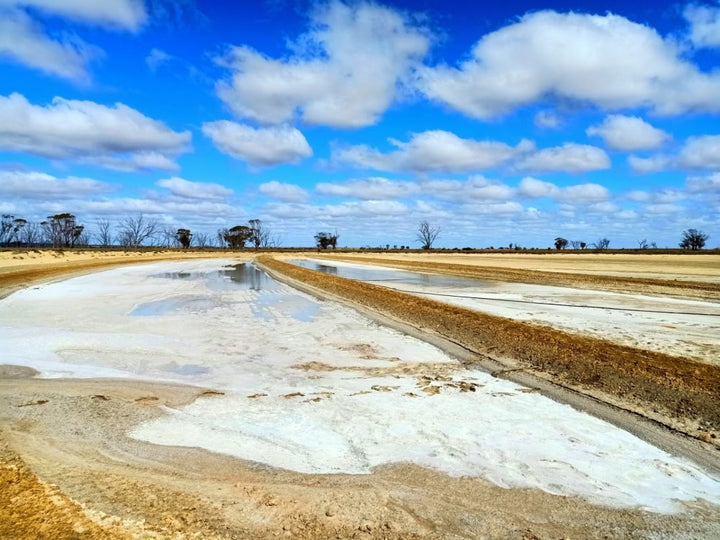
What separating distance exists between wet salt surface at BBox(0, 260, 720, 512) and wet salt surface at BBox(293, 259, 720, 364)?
14.7 ft

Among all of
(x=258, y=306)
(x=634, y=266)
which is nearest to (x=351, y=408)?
(x=258, y=306)

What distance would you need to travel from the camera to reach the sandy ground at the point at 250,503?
362 centimetres

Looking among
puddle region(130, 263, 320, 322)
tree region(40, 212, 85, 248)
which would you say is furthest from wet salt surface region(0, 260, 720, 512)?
tree region(40, 212, 85, 248)

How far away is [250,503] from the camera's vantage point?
401 cm

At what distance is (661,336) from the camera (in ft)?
36.0

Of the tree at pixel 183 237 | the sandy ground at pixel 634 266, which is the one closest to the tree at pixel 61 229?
the tree at pixel 183 237

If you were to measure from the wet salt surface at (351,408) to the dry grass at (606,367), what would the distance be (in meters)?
1.01

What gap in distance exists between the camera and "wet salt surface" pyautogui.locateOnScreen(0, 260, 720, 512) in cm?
476

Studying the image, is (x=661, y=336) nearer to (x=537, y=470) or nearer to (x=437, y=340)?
(x=437, y=340)

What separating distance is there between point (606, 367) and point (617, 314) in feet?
24.0

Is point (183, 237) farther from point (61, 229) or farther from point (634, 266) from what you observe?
point (634, 266)

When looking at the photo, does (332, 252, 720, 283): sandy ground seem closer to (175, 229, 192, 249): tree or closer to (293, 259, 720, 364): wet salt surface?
(293, 259, 720, 364): wet salt surface

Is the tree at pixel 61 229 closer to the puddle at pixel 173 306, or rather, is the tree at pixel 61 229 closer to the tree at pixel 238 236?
the tree at pixel 238 236

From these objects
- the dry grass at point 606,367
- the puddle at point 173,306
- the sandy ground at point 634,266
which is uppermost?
the sandy ground at point 634,266
